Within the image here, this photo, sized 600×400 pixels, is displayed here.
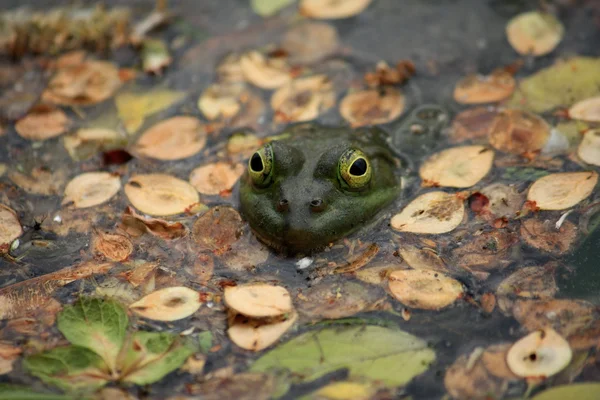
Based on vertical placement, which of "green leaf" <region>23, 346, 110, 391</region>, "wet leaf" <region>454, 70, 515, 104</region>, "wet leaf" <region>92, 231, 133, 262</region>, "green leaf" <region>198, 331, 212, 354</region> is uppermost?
"wet leaf" <region>454, 70, 515, 104</region>

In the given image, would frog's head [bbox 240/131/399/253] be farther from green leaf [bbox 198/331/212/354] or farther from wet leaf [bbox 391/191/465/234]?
green leaf [bbox 198/331/212/354]

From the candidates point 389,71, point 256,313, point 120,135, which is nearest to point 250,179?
point 256,313

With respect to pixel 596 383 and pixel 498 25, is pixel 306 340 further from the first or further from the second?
pixel 498 25

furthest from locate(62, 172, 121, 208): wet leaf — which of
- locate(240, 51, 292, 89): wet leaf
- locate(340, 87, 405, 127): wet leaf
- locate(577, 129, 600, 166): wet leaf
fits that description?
locate(577, 129, 600, 166): wet leaf

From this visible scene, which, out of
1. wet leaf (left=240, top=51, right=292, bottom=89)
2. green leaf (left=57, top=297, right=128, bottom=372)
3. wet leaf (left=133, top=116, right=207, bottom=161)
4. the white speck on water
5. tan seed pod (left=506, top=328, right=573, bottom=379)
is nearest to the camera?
tan seed pod (left=506, top=328, right=573, bottom=379)

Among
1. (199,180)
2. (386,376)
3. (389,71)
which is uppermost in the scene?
(389,71)

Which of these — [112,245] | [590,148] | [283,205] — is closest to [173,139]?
[112,245]

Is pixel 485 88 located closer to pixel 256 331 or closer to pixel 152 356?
pixel 256 331
